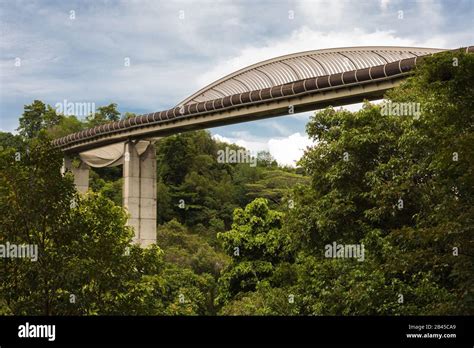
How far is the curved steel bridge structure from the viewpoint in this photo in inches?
1341

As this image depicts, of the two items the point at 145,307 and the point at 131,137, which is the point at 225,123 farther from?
the point at 145,307

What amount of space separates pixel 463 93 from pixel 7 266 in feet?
36.3

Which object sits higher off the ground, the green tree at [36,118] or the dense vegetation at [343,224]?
the green tree at [36,118]

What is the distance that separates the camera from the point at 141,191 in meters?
54.7

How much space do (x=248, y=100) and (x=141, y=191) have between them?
608 inches

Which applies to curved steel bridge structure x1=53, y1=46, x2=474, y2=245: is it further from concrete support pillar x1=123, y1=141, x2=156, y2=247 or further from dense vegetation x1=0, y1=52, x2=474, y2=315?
dense vegetation x1=0, y1=52, x2=474, y2=315

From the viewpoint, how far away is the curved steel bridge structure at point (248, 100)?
34.1 m

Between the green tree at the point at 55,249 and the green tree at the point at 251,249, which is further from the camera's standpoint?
the green tree at the point at 251,249

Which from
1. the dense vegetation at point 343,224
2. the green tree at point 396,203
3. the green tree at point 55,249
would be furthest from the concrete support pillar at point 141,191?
the green tree at point 55,249

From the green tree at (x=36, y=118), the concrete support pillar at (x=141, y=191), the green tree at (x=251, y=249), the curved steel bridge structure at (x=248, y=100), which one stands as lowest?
the green tree at (x=251, y=249)

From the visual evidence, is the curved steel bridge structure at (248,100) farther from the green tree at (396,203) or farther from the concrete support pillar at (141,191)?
the green tree at (396,203)

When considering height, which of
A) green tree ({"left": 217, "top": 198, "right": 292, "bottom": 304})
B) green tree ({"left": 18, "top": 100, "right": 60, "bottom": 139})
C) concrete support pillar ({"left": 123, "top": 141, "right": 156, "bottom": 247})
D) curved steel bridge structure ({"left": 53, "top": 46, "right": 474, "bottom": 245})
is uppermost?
green tree ({"left": 18, "top": 100, "right": 60, "bottom": 139})

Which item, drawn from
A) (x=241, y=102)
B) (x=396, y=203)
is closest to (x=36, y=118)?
(x=241, y=102)

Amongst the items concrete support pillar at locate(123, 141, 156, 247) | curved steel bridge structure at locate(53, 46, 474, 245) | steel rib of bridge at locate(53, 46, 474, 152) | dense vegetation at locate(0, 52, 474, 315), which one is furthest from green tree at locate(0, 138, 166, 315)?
concrete support pillar at locate(123, 141, 156, 247)
